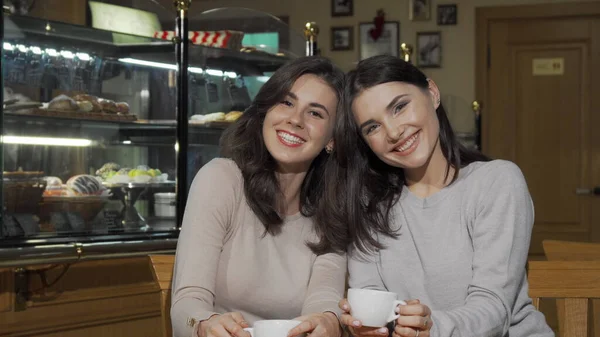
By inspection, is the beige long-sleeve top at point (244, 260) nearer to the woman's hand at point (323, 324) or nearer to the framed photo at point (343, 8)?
the woman's hand at point (323, 324)

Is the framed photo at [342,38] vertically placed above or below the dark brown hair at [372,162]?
above

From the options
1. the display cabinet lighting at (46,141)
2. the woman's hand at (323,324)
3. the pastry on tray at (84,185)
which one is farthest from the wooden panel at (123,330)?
the woman's hand at (323,324)

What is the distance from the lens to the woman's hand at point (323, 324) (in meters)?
1.70

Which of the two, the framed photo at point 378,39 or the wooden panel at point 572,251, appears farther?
the framed photo at point 378,39

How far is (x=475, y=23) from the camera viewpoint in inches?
252

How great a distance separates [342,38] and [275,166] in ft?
15.1

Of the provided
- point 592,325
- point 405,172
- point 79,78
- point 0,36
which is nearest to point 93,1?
point 79,78

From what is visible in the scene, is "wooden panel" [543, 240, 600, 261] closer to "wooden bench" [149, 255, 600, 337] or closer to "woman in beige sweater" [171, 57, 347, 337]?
"wooden bench" [149, 255, 600, 337]

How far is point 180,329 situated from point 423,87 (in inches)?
29.5

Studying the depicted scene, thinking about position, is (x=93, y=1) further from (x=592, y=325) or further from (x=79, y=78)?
(x=592, y=325)

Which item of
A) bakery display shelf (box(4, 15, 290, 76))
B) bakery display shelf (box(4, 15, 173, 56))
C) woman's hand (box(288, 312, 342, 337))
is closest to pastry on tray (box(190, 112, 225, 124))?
bakery display shelf (box(4, 15, 290, 76))

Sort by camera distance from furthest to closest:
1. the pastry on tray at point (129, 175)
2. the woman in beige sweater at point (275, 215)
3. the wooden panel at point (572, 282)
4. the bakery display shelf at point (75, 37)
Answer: the pastry on tray at point (129, 175) < the bakery display shelf at point (75, 37) < the woman in beige sweater at point (275, 215) < the wooden panel at point (572, 282)

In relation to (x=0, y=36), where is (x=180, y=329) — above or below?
below

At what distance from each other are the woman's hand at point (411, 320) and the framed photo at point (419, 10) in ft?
16.9
